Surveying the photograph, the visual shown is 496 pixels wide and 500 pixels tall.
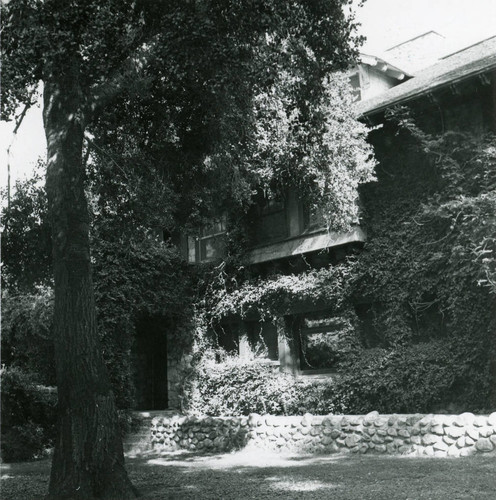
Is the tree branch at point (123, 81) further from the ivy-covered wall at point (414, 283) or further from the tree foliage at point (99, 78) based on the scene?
the ivy-covered wall at point (414, 283)

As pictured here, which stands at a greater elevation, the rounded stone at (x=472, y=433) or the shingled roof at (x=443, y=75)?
the shingled roof at (x=443, y=75)

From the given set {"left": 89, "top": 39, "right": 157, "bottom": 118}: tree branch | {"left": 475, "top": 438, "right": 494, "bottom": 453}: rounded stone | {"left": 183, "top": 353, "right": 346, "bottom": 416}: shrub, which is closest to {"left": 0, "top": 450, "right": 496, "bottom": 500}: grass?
{"left": 475, "top": 438, "right": 494, "bottom": 453}: rounded stone

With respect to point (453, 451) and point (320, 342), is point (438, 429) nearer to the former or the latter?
point (453, 451)

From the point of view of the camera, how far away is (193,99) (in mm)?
12328

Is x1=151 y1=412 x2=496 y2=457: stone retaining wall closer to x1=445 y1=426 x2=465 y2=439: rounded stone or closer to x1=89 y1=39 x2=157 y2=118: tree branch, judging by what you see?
x1=445 y1=426 x2=465 y2=439: rounded stone

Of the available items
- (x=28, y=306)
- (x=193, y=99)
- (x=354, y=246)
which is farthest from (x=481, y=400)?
(x=28, y=306)

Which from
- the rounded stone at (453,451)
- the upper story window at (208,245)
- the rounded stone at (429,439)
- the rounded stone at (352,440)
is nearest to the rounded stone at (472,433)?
the rounded stone at (453,451)

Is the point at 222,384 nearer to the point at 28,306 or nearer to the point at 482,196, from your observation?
the point at 28,306

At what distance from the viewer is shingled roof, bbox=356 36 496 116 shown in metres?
14.6

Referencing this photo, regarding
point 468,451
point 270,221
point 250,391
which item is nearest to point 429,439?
point 468,451

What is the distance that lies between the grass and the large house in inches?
203

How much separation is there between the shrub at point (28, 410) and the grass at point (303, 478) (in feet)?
6.40

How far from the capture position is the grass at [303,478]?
317 inches

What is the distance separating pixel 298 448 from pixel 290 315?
5.01 meters
